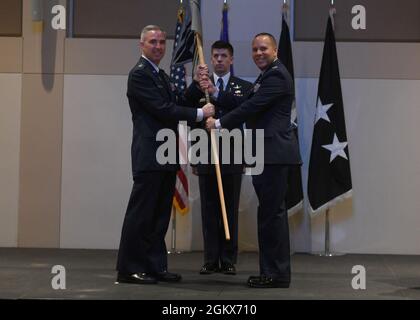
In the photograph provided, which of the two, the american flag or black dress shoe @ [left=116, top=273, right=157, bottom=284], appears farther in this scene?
the american flag

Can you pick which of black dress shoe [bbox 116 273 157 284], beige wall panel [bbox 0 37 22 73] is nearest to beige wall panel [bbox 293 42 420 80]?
beige wall panel [bbox 0 37 22 73]

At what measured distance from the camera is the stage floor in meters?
4.56

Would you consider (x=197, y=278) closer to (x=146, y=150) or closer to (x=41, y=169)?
(x=146, y=150)

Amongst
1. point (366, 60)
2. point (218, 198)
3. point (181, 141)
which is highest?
point (366, 60)

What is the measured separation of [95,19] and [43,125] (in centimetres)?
114

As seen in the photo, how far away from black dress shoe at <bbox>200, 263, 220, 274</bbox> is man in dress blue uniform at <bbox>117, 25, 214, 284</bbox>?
0.58 m

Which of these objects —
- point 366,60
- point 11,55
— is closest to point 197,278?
point 366,60

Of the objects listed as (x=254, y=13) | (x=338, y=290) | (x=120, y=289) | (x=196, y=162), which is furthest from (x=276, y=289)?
(x=254, y=13)

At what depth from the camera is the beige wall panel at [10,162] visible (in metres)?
7.15

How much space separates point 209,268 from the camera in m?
5.55

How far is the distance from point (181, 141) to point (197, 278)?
130 cm

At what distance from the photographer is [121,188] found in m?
7.12

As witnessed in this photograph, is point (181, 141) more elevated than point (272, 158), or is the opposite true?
point (181, 141)

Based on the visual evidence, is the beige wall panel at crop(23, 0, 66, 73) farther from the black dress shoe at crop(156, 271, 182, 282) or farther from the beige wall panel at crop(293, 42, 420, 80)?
the black dress shoe at crop(156, 271, 182, 282)
